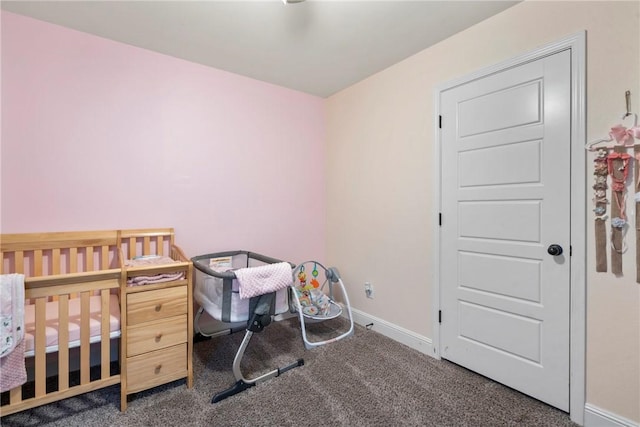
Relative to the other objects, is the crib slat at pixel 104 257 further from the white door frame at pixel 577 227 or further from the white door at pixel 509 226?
the white door frame at pixel 577 227

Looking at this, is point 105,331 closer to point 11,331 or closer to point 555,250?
point 11,331

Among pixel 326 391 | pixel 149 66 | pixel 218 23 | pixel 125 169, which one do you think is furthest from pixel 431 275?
pixel 149 66

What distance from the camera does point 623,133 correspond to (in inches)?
56.0

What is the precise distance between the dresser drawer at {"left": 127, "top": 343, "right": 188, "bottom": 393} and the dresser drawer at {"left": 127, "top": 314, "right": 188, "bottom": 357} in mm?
36

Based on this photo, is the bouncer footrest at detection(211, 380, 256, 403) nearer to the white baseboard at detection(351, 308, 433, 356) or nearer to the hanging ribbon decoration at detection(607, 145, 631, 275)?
the white baseboard at detection(351, 308, 433, 356)

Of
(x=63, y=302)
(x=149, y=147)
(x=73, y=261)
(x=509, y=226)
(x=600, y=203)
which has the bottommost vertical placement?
(x=63, y=302)

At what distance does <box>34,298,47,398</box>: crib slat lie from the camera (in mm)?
1486

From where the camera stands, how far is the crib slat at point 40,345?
1486 millimetres

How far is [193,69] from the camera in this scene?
2.52 m

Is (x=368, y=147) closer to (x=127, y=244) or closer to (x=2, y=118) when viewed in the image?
(x=127, y=244)

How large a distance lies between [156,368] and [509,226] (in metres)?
2.32

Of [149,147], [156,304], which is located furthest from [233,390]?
[149,147]

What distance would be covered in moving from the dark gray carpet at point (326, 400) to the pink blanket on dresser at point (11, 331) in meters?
0.40

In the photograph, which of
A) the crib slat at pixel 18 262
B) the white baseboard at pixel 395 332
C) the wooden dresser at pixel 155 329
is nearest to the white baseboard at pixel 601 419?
the white baseboard at pixel 395 332
